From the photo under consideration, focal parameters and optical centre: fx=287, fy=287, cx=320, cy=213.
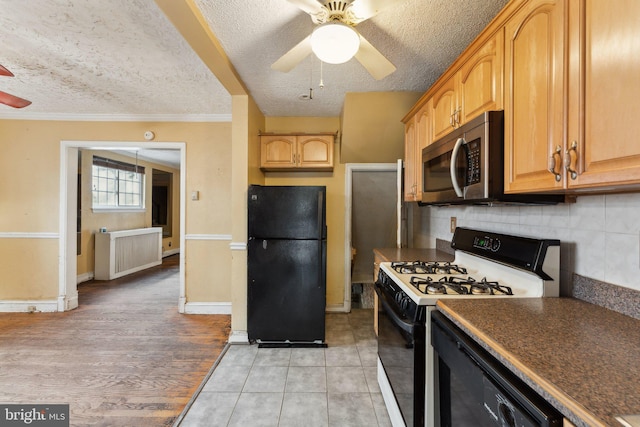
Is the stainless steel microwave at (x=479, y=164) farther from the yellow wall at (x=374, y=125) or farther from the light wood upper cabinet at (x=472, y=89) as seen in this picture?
the yellow wall at (x=374, y=125)

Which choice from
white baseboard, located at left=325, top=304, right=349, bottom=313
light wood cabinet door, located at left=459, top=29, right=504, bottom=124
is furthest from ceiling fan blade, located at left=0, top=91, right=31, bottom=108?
white baseboard, located at left=325, top=304, right=349, bottom=313


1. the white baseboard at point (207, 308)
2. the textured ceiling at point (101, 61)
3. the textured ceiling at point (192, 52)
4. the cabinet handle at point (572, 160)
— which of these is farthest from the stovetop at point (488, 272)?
the white baseboard at point (207, 308)

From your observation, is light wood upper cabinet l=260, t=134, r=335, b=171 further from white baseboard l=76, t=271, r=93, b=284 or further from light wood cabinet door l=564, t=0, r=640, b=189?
white baseboard l=76, t=271, r=93, b=284

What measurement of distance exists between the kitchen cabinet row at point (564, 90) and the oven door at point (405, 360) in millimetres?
739

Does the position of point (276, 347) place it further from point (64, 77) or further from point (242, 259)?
point (64, 77)

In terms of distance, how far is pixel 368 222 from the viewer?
4172mm

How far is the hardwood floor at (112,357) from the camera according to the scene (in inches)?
73.8

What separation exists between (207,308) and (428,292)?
2.97 metres

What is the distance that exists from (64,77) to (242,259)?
2220 millimetres

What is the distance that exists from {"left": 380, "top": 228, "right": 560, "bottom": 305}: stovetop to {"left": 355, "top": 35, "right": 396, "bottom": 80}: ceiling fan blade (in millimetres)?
1119

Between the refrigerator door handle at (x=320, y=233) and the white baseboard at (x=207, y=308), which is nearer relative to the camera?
the refrigerator door handle at (x=320, y=233)

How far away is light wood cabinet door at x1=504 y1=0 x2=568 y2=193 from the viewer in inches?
37.2

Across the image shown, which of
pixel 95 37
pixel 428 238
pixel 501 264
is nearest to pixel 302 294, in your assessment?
pixel 428 238

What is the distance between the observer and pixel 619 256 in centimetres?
104
